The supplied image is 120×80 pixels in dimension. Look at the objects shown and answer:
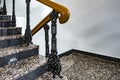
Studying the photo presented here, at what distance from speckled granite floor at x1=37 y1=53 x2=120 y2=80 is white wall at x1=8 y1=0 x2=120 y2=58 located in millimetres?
248

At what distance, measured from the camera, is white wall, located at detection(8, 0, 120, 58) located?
3.57 metres

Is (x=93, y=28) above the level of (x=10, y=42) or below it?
above

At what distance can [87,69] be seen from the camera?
10.3 ft

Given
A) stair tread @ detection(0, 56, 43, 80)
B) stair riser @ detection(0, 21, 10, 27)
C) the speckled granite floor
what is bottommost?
the speckled granite floor

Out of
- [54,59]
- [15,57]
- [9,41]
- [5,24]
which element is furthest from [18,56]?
[5,24]

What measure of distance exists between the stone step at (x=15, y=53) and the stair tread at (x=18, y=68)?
55 mm

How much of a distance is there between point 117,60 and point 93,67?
65 centimetres

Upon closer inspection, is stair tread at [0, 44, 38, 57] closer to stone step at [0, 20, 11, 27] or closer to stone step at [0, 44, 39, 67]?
stone step at [0, 44, 39, 67]

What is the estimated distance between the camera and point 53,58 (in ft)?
Answer: 6.97

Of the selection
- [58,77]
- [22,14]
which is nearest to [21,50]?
[58,77]

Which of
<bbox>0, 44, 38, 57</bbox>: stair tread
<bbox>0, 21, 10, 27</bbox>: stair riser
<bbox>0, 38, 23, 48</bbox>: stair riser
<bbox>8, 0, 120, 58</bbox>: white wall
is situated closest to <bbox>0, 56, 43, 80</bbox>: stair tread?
<bbox>0, 44, 38, 57</bbox>: stair tread

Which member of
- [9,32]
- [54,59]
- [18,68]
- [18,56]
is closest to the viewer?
[18,68]

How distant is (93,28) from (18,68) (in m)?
2.27

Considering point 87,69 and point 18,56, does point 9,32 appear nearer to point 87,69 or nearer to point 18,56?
point 18,56
